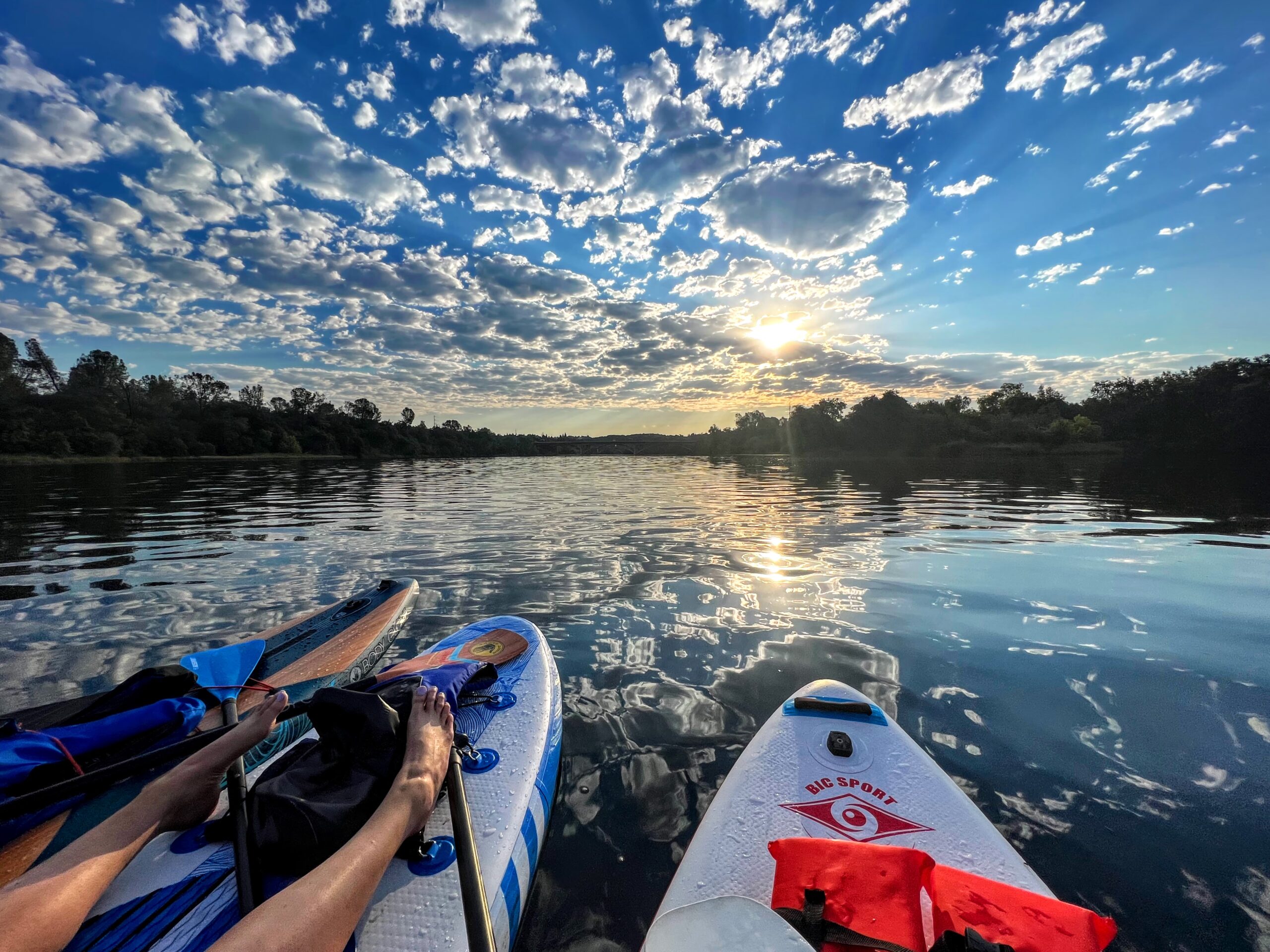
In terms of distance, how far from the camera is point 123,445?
72.3 m

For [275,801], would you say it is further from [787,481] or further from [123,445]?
[123,445]

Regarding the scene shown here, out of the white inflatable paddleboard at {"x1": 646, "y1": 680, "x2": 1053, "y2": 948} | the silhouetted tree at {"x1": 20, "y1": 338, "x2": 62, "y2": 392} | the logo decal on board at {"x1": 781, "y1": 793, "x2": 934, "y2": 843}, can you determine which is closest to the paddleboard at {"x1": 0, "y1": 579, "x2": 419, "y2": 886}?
the white inflatable paddleboard at {"x1": 646, "y1": 680, "x2": 1053, "y2": 948}

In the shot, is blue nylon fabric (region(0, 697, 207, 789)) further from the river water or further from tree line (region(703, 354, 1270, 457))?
tree line (region(703, 354, 1270, 457))

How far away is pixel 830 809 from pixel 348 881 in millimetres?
2395

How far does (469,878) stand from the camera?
79.4 inches

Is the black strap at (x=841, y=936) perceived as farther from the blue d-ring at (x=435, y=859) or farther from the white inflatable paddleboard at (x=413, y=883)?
the blue d-ring at (x=435, y=859)

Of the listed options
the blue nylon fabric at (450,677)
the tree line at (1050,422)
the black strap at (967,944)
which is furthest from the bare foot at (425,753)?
the tree line at (1050,422)

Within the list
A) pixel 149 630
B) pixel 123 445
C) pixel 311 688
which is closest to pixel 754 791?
pixel 311 688

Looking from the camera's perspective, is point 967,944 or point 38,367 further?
point 38,367

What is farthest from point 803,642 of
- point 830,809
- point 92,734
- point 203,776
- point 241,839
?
point 92,734

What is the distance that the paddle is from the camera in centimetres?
209

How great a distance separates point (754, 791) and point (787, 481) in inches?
1136

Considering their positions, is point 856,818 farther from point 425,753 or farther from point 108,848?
point 108,848

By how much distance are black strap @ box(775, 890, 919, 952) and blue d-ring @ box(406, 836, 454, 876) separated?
153cm
